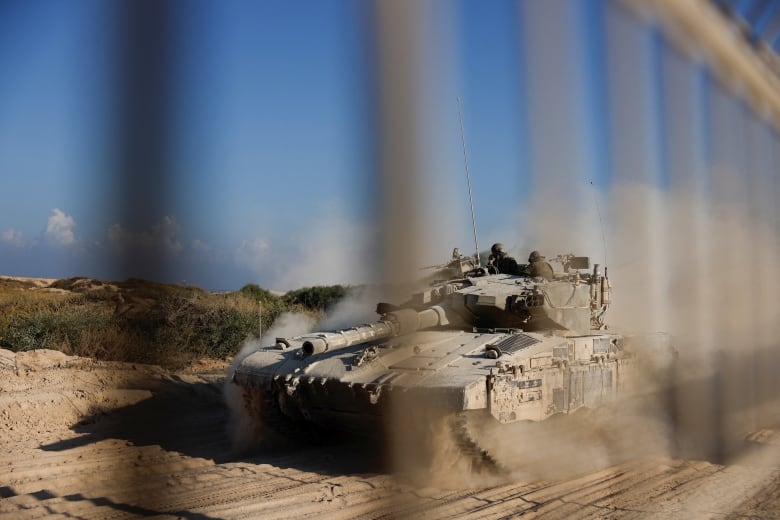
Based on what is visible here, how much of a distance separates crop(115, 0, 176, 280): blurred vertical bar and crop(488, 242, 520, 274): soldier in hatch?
9742mm

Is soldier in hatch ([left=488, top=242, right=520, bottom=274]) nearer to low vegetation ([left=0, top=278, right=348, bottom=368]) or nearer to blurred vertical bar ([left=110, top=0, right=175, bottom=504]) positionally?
low vegetation ([left=0, top=278, right=348, bottom=368])

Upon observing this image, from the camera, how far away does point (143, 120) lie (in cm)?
151

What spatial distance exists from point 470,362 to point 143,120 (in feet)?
22.7

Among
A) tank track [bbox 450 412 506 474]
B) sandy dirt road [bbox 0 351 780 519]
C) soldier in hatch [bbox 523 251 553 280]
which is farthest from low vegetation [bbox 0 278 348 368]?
tank track [bbox 450 412 506 474]

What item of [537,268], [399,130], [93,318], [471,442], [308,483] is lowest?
[308,483]

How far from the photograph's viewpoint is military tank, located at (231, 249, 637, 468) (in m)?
7.62

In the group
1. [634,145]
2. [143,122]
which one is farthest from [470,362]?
[143,122]

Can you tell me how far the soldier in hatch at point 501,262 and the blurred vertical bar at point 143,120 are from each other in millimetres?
9742

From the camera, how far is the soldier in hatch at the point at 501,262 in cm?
1112

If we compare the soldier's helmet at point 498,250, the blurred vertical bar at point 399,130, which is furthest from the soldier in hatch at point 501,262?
the blurred vertical bar at point 399,130

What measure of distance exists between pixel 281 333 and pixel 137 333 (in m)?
12.5

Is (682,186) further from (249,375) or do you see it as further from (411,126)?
(249,375)

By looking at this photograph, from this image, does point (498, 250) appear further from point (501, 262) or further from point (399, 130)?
point (399, 130)

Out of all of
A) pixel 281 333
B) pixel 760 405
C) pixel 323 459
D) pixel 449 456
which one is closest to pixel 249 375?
pixel 323 459
